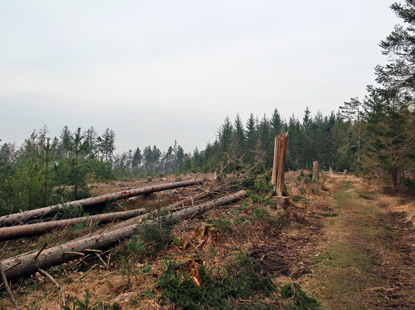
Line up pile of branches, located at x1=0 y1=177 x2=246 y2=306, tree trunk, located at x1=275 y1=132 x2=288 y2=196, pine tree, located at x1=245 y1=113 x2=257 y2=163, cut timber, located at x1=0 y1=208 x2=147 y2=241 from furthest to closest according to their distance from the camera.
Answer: pine tree, located at x1=245 y1=113 x2=257 y2=163, tree trunk, located at x1=275 y1=132 x2=288 y2=196, cut timber, located at x1=0 y1=208 x2=147 y2=241, pile of branches, located at x1=0 y1=177 x2=246 y2=306

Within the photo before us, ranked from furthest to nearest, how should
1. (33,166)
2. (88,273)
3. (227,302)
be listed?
1. (33,166)
2. (88,273)
3. (227,302)

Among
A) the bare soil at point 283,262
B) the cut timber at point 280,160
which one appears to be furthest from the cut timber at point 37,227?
the cut timber at point 280,160

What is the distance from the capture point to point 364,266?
4520 millimetres

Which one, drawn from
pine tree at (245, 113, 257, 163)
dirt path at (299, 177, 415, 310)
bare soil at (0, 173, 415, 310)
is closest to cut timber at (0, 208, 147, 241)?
bare soil at (0, 173, 415, 310)

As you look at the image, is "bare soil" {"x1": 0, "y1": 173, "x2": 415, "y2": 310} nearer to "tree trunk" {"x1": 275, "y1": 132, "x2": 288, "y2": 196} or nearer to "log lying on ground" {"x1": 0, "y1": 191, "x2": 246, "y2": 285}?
"log lying on ground" {"x1": 0, "y1": 191, "x2": 246, "y2": 285}

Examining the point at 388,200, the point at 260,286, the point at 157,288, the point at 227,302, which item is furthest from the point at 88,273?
the point at 388,200

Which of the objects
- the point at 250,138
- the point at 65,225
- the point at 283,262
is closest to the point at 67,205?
the point at 65,225

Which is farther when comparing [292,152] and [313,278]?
[292,152]

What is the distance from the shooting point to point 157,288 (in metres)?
3.56

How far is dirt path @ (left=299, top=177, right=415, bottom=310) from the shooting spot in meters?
3.40

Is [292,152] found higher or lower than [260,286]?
higher

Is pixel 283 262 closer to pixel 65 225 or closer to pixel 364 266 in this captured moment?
pixel 364 266

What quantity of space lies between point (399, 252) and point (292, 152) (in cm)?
5072

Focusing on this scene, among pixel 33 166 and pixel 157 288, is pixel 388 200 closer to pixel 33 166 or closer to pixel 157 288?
pixel 157 288
